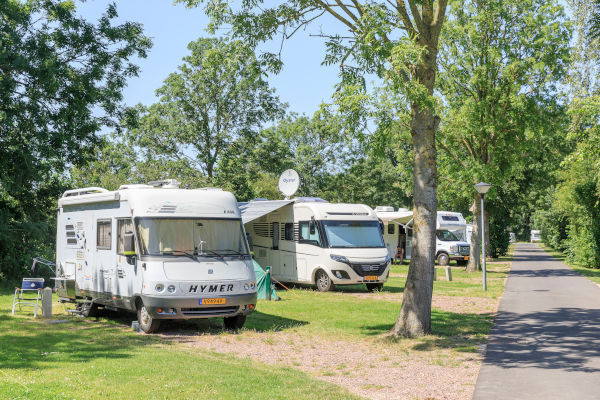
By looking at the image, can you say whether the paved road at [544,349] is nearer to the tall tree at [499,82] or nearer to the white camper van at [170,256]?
the white camper van at [170,256]

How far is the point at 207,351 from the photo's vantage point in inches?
377

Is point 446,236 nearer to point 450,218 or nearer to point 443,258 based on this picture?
point 450,218

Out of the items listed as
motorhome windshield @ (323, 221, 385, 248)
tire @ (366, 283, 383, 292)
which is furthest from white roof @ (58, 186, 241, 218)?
tire @ (366, 283, 383, 292)

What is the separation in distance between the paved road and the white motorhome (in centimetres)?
1515

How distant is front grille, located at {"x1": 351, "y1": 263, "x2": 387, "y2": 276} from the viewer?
18.5 m

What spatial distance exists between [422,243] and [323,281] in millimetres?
8386

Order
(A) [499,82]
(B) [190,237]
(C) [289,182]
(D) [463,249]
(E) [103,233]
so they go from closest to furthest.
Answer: (B) [190,237], (E) [103,233], (C) [289,182], (A) [499,82], (D) [463,249]

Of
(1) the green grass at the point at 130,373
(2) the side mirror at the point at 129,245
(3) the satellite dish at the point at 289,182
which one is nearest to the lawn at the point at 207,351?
(1) the green grass at the point at 130,373

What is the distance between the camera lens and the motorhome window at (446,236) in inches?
1347

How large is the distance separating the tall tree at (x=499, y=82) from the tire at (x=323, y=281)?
11090 mm

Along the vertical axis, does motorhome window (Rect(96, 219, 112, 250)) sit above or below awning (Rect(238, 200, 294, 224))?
below

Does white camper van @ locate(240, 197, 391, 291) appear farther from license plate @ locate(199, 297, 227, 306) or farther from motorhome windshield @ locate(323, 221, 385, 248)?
license plate @ locate(199, 297, 227, 306)

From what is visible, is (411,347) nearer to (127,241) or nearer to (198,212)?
(198,212)

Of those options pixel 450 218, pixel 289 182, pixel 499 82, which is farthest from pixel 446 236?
pixel 289 182
